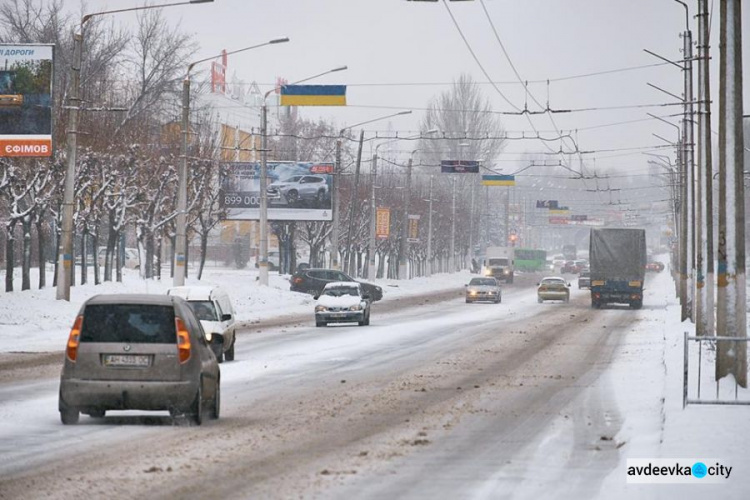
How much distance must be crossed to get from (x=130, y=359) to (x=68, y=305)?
26.9 metres

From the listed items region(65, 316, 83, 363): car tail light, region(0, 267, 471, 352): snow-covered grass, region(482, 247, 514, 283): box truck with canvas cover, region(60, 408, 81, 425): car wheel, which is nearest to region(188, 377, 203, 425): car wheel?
region(60, 408, 81, 425): car wheel

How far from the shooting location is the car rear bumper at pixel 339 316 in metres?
46.3

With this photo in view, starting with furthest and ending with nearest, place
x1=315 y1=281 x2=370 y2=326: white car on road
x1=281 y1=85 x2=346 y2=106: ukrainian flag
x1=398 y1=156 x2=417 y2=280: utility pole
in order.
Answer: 1. x1=398 y1=156 x2=417 y2=280: utility pole
2. x1=281 y1=85 x2=346 y2=106: ukrainian flag
3. x1=315 y1=281 x2=370 y2=326: white car on road

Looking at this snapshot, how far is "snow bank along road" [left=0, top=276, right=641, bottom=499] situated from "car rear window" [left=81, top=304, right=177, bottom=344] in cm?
100

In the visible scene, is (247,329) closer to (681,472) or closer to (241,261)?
(681,472)

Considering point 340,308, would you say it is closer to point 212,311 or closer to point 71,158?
point 71,158

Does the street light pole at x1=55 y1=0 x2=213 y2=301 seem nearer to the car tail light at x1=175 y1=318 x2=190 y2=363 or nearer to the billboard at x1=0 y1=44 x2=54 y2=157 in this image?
the billboard at x1=0 y1=44 x2=54 y2=157

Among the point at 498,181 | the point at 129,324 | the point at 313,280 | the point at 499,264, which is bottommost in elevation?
the point at 129,324

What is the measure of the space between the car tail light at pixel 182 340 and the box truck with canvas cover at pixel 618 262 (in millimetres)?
52267

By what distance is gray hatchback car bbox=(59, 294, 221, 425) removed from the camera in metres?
16.1

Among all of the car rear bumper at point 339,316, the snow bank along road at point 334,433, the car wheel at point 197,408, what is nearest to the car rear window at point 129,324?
the car wheel at point 197,408

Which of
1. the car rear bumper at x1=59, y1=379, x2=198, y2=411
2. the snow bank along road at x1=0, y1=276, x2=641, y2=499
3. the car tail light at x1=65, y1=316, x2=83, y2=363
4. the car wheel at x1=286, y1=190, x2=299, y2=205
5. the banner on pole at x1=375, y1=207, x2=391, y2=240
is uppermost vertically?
the car wheel at x1=286, y1=190, x2=299, y2=205

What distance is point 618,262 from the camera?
222 ft

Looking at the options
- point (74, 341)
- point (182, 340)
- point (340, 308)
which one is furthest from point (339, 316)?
point (74, 341)
